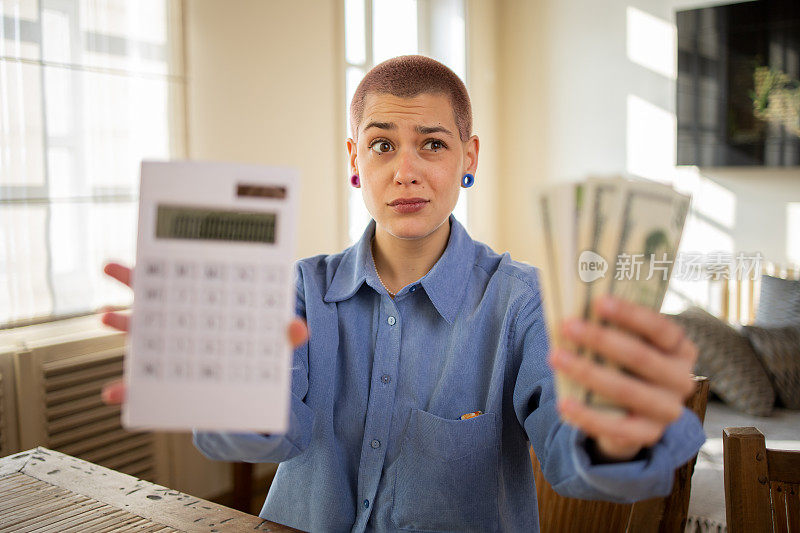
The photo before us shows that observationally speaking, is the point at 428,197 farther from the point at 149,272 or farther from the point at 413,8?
the point at 413,8

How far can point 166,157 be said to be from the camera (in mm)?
2891

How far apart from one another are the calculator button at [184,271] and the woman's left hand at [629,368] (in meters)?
0.37

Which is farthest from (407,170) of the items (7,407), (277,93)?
(277,93)

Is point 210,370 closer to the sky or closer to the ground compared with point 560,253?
closer to the ground

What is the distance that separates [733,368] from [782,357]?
23 cm

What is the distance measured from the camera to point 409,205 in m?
1.33

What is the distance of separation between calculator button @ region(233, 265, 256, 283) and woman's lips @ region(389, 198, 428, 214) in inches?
25.4

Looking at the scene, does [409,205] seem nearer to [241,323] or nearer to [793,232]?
[241,323]

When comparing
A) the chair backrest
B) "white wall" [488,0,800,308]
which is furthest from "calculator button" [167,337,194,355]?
"white wall" [488,0,800,308]

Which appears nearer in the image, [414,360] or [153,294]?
[153,294]

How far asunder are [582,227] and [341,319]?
2.55ft

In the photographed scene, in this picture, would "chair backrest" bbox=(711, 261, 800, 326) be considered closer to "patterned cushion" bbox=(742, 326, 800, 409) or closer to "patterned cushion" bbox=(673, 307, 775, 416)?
"patterned cushion" bbox=(742, 326, 800, 409)

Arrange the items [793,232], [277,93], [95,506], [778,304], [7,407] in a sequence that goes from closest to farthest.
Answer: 1. [95,506]
2. [7,407]
3. [778,304]
4. [277,93]
5. [793,232]

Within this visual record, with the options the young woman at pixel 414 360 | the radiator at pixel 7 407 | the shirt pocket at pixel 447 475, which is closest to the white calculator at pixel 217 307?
the young woman at pixel 414 360
